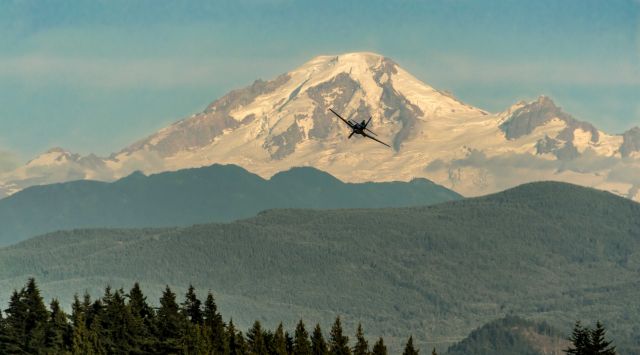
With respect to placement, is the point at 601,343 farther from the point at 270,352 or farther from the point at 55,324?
the point at 55,324

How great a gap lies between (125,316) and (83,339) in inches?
359

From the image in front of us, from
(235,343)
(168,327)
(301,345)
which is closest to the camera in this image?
(301,345)

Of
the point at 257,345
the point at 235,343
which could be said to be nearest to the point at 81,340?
the point at 235,343

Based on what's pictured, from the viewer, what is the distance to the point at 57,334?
632 feet

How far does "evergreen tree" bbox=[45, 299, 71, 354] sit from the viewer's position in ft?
630

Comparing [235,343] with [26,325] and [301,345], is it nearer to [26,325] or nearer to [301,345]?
[301,345]

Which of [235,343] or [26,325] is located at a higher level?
[26,325]

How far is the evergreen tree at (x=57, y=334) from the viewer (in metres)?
192

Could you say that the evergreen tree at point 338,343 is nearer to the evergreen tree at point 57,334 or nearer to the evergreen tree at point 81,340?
the evergreen tree at point 81,340

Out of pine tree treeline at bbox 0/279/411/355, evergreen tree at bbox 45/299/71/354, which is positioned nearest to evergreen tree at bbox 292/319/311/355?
pine tree treeline at bbox 0/279/411/355

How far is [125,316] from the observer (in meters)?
192

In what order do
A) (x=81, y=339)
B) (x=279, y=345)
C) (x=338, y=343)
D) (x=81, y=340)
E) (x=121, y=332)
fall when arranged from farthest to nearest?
(x=121, y=332) < (x=338, y=343) < (x=279, y=345) < (x=81, y=339) < (x=81, y=340)

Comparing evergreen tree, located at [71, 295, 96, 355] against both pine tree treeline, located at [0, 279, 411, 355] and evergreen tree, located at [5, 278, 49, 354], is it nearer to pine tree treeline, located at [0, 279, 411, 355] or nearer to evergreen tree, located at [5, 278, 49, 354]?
pine tree treeline, located at [0, 279, 411, 355]

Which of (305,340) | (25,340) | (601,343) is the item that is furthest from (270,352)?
(601,343)
